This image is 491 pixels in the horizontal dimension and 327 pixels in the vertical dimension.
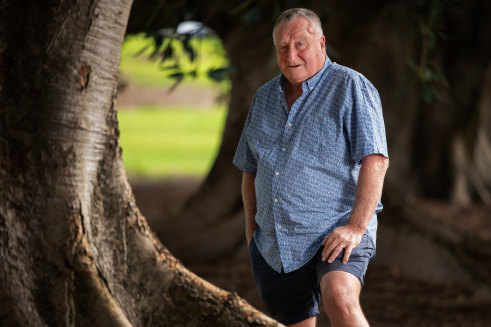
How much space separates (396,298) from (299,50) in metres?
3.99

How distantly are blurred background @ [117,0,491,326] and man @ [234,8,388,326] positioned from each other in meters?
1.58

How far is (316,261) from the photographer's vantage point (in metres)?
2.78

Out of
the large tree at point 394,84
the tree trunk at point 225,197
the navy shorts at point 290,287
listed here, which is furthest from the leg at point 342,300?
the tree trunk at point 225,197

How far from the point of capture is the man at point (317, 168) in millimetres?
2605

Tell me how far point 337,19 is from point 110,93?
4116 mm

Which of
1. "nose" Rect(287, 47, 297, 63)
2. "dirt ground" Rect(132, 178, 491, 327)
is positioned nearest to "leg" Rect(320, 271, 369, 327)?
"nose" Rect(287, 47, 297, 63)

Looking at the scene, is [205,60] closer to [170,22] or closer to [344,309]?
[170,22]

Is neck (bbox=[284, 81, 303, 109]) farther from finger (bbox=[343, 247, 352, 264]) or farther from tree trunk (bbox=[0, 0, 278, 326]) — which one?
tree trunk (bbox=[0, 0, 278, 326])

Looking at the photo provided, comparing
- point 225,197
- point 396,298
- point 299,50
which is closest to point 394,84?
point 225,197

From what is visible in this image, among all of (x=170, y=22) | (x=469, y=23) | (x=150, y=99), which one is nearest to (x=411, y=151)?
(x=469, y=23)

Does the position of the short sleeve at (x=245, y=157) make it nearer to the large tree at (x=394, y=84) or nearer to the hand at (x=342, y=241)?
the hand at (x=342, y=241)

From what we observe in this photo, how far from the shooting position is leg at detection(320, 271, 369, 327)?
8.36ft

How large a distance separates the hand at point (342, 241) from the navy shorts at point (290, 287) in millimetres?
116

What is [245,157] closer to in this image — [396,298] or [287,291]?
[287,291]
